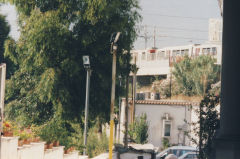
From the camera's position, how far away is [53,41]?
24.8 m

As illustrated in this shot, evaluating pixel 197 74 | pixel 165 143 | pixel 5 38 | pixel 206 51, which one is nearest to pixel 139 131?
pixel 165 143

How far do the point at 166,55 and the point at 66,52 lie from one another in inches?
2229

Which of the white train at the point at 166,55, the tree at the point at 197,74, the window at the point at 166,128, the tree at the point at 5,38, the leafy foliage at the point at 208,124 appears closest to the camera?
the leafy foliage at the point at 208,124

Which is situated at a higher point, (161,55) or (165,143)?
(161,55)

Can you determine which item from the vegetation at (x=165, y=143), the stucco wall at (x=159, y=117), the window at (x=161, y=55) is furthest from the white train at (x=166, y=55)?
the vegetation at (x=165, y=143)

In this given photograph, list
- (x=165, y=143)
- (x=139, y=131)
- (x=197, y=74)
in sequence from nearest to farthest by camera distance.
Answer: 1. (x=139, y=131)
2. (x=165, y=143)
3. (x=197, y=74)

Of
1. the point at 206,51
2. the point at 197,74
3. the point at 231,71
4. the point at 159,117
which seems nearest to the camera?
the point at 231,71

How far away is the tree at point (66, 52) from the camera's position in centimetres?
2494

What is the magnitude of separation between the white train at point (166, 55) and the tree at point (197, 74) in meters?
2.85

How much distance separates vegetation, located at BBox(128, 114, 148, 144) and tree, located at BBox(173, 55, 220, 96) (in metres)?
27.7

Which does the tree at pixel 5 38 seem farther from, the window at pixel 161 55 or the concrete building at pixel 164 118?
the window at pixel 161 55

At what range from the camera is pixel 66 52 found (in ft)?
82.1

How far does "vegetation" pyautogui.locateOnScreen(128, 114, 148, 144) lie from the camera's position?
132 ft

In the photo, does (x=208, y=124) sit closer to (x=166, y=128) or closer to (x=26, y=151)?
(x=26, y=151)
